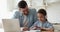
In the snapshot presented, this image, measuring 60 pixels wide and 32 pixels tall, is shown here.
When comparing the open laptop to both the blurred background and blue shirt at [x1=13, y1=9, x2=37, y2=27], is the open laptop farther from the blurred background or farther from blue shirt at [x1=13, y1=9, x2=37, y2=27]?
the blurred background

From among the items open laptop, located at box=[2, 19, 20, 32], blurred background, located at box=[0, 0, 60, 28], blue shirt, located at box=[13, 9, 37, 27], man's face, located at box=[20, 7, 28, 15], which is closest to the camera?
open laptop, located at box=[2, 19, 20, 32]

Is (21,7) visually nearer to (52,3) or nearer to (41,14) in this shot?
(41,14)

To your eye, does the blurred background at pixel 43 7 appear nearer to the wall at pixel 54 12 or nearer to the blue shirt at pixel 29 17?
the wall at pixel 54 12

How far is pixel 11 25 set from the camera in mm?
1686

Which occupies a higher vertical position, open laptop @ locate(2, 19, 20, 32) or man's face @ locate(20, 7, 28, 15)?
man's face @ locate(20, 7, 28, 15)

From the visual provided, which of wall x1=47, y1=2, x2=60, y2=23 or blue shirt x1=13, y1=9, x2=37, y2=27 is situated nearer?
blue shirt x1=13, y1=9, x2=37, y2=27

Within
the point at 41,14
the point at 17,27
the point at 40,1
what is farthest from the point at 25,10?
the point at 40,1

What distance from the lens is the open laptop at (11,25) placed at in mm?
1669

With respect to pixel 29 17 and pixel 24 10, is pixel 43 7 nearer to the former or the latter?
pixel 29 17

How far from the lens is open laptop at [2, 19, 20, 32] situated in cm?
167

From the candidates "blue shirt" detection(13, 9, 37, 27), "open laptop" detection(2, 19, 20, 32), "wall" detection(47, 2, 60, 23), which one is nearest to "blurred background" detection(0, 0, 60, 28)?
"wall" detection(47, 2, 60, 23)

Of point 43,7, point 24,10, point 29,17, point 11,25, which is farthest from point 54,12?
point 11,25

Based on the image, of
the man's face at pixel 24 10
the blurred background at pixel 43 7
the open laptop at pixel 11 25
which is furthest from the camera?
the blurred background at pixel 43 7

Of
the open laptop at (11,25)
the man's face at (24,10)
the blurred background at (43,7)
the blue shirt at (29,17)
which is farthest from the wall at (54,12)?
the open laptop at (11,25)
